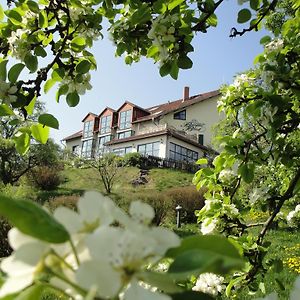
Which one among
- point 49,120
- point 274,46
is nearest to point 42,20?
point 49,120

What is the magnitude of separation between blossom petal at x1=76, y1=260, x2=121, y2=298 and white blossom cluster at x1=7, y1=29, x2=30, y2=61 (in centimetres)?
181

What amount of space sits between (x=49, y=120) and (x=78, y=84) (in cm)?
56

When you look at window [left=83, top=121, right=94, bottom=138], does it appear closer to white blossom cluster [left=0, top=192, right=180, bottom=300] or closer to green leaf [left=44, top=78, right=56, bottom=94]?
green leaf [left=44, top=78, right=56, bottom=94]

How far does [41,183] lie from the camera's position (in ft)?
72.7

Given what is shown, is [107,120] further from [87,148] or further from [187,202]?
[187,202]

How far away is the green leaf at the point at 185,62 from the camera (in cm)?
195

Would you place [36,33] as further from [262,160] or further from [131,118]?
[131,118]

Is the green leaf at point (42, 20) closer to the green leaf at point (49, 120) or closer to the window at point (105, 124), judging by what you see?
the green leaf at point (49, 120)

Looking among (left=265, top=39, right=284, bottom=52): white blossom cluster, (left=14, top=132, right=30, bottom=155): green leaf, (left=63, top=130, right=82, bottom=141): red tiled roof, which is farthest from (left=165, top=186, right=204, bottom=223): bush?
(left=63, top=130, right=82, bottom=141): red tiled roof

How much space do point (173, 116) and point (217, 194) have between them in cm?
3138

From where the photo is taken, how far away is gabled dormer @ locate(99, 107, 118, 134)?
36969 millimetres

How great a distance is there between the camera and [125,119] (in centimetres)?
3556

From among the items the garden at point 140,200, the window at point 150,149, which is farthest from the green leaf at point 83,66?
the window at point 150,149

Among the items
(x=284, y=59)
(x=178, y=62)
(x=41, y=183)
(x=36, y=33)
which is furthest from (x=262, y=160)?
(x=41, y=183)
